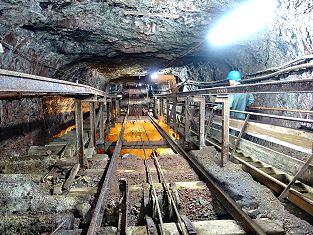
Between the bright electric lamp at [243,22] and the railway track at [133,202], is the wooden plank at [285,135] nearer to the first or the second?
the railway track at [133,202]

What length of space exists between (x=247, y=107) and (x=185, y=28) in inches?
111

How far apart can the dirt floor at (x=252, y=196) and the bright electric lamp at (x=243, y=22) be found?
3.31 metres

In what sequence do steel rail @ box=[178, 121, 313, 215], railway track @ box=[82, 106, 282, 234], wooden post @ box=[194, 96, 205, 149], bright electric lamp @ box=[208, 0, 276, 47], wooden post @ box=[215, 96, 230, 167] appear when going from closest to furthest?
1. railway track @ box=[82, 106, 282, 234]
2. steel rail @ box=[178, 121, 313, 215]
3. wooden post @ box=[215, 96, 230, 167]
4. bright electric lamp @ box=[208, 0, 276, 47]
5. wooden post @ box=[194, 96, 205, 149]

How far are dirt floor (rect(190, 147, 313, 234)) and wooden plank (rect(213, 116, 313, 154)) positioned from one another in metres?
0.78

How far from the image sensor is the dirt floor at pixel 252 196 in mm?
2965

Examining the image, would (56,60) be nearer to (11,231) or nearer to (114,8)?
Answer: (114,8)

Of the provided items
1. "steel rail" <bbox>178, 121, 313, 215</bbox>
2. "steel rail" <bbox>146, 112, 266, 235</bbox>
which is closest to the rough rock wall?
"steel rail" <bbox>146, 112, 266, 235</bbox>

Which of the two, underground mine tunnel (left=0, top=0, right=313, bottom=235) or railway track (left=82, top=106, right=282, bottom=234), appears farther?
underground mine tunnel (left=0, top=0, right=313, bottom=235)

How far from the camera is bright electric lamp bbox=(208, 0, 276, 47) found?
526cm

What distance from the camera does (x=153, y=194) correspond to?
141 inches

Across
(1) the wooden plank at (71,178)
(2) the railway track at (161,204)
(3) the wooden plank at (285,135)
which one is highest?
(3) the wooden plank at (285,135)

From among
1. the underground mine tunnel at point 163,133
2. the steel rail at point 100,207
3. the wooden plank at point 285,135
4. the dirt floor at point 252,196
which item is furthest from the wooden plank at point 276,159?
the steel rail at point 100,207

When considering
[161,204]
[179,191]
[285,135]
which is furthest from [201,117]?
[161,204]

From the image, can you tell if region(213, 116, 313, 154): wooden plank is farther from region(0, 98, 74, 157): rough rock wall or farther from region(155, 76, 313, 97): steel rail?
region(0, 98, 74, 157): rough rock wall
